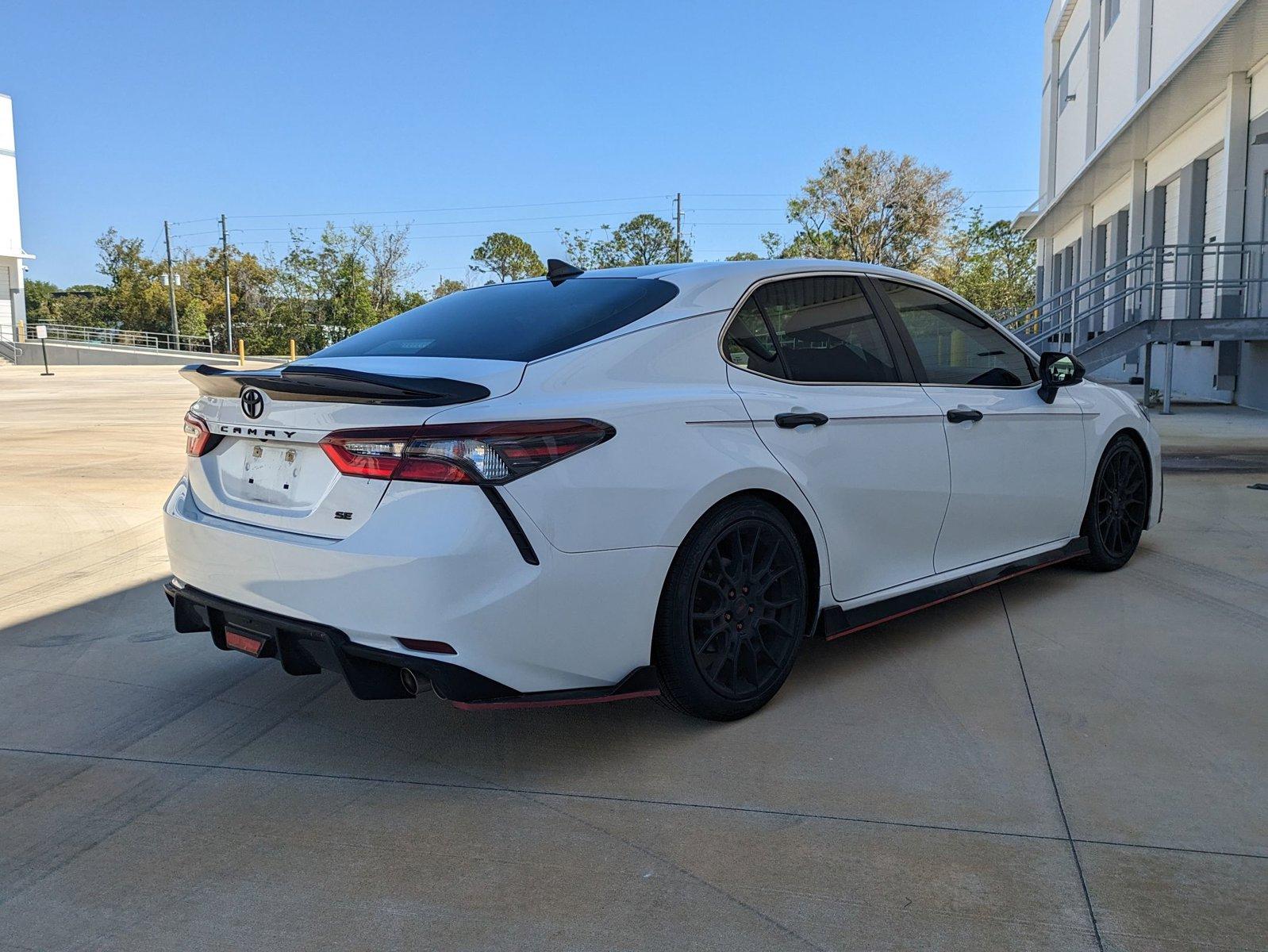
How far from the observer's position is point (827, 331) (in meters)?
4.00

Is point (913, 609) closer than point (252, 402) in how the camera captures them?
No

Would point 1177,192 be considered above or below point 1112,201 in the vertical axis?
below

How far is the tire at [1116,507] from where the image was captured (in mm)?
5383

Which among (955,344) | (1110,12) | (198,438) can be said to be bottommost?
(198,438)

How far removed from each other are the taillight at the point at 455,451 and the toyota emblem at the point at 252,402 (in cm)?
37

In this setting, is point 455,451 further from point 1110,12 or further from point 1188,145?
point 1110,12

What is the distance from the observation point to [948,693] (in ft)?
12.7

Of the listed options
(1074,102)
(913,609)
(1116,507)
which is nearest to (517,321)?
(913,609)

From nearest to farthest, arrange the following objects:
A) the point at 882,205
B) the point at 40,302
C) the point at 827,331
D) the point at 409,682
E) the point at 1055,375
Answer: the point at 409,682 → the point at 827,331 → the point at 1055,375 → the point at 882,205 → the point at 40,302

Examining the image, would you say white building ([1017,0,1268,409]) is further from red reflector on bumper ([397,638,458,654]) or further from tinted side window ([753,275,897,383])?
red reflector on bumper ([397,638,458,654])

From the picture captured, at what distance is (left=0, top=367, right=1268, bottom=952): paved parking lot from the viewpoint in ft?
8.00

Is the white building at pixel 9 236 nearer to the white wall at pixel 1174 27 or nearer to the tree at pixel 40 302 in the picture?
the tree at pixel 40 302

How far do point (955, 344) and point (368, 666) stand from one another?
2823 mm

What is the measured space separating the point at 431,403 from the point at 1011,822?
6.19 ft
